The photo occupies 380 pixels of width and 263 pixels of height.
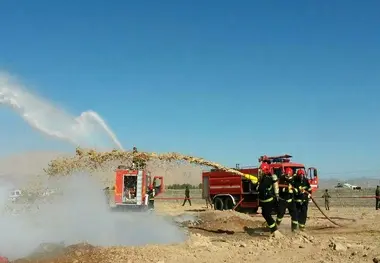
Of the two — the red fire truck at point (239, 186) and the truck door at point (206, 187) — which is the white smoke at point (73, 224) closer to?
the red fire truck at point (239, 186)

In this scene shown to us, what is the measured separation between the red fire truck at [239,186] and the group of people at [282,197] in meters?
7.59

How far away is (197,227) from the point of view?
17.2 metres

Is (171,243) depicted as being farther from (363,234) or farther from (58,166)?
(363,234)

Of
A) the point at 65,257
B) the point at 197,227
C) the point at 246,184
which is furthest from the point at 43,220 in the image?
the point at 246,184

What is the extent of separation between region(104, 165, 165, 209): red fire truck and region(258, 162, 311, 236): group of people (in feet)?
24.3

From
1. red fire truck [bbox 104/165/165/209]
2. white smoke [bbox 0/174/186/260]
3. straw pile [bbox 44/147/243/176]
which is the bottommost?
white smoke [bbox 0/174/186/260]

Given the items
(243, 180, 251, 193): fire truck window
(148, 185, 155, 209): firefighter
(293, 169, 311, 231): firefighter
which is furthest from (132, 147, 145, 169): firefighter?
(243, 180, 251, 193): fire truck window

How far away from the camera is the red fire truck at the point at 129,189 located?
2038 cm

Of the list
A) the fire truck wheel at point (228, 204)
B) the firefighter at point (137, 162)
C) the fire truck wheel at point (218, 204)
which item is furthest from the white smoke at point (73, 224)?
the fire truck wheel at point (218, 204)

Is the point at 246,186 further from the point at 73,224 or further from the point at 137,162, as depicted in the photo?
the point at 73,224

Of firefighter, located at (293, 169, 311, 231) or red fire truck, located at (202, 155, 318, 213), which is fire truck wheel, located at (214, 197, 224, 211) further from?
firefighter, located at (293, 169, 311, 231)

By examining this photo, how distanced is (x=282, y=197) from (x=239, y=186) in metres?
9.85

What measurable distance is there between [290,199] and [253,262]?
5.04 meters

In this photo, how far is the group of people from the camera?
524 inches
